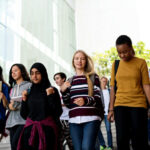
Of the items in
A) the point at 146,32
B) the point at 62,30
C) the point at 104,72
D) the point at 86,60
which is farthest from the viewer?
the point at 146,32

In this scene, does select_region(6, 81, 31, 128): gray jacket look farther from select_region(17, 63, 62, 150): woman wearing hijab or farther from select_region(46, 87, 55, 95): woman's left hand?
select_region(46, 87, 55, 95): woman's left hand

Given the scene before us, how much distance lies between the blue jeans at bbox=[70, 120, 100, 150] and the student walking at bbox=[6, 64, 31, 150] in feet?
2.73

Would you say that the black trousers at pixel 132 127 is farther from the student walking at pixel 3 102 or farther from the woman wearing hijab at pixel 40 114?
the student walking at pixel 3 102

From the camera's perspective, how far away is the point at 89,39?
31.8 meters

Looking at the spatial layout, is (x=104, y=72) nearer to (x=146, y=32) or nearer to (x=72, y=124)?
(x=146, y=32)

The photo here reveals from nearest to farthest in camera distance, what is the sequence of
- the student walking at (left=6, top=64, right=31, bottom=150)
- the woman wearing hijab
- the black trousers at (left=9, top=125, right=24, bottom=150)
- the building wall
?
the woman wearing hijab < the black trousers at (left=9, top=125, right=24, bottom=150) < the student walking at (left=6, top=64, right=31, bottom=150) < the building wall

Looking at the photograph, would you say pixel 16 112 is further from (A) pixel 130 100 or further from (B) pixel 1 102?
(A) pixel 130 100

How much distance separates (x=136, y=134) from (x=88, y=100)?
0.68 m

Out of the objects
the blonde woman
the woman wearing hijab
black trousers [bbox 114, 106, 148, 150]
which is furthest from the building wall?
black trousers [bbox 114, 106, 148, 150]

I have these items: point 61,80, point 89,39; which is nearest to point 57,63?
point 61,80

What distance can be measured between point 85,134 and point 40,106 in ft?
2.03

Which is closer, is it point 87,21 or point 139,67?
point 139,67

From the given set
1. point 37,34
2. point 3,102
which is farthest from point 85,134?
point 37,34

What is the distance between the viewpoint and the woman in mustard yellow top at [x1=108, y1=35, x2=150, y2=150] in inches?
118
